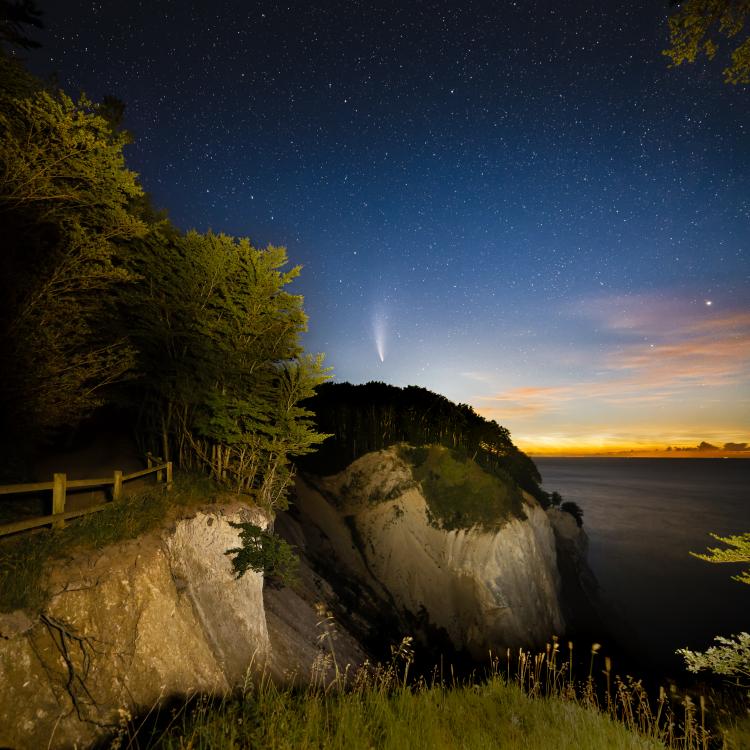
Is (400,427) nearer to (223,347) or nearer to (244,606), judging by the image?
(223,347)

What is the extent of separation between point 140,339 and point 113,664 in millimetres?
9264

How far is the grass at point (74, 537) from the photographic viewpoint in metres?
5.83

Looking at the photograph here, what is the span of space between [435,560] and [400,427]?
38.9ft

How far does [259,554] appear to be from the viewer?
34.2 feet

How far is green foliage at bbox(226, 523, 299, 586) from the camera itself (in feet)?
33.6

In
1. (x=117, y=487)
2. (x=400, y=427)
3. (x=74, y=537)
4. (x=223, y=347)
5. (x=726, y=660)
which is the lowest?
(x=726, y=660)

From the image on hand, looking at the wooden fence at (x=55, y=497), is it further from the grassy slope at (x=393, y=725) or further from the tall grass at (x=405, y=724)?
the grassy slope at (x=393, y=725)

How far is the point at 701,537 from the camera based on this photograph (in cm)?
6375

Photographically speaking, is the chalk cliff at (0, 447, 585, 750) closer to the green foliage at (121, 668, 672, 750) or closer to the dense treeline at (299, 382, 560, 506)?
the green foliage at (121, 668, 672, 750)

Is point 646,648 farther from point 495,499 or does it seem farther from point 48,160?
point 48,160

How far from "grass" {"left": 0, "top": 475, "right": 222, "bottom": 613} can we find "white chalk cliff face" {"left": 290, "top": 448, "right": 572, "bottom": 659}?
49.8ft

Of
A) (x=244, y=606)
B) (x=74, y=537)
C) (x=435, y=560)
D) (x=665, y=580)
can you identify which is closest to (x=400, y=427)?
(x=435, y=560)

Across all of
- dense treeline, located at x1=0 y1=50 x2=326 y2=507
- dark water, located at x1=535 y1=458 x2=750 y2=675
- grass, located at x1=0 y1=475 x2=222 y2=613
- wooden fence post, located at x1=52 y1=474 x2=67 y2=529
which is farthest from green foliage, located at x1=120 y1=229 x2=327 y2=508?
dark water, located at x1=535 y1=458 x2=750 y2=675

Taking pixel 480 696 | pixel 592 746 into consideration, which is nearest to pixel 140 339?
pixel 480 696
